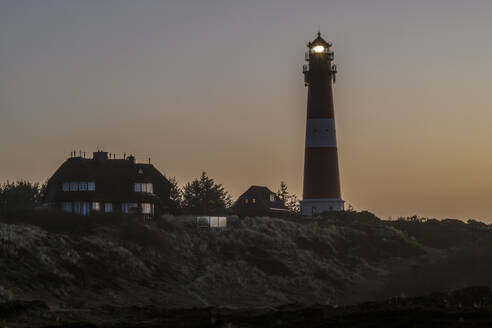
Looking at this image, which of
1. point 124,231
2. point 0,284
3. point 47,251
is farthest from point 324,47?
point 0,284

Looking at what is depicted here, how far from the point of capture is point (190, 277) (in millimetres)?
74812

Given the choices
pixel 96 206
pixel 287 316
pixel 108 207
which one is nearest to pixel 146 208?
pixel 108 207

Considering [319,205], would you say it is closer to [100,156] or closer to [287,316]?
[100,156]

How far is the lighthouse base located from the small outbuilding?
9.68 meters

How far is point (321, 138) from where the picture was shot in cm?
10106

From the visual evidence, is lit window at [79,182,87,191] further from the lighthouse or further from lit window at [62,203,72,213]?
the lighthouse

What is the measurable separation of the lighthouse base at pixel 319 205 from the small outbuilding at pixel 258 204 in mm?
9684

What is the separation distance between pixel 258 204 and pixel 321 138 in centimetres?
1873

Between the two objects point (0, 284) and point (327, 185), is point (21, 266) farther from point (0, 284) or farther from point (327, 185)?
point (327, 185)

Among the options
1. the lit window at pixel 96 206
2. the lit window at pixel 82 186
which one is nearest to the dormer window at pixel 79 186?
the lit window at pixel 82 186

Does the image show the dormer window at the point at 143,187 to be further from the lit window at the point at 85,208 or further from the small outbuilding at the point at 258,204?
the small outbuilding at the point at 258,204

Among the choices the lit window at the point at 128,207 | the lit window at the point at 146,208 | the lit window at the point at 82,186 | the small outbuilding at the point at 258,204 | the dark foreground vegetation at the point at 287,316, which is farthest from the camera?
the small outbuilding at the point at 258,204

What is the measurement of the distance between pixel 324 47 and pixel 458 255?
95.7 ft

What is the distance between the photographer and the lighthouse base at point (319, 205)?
10344cm
